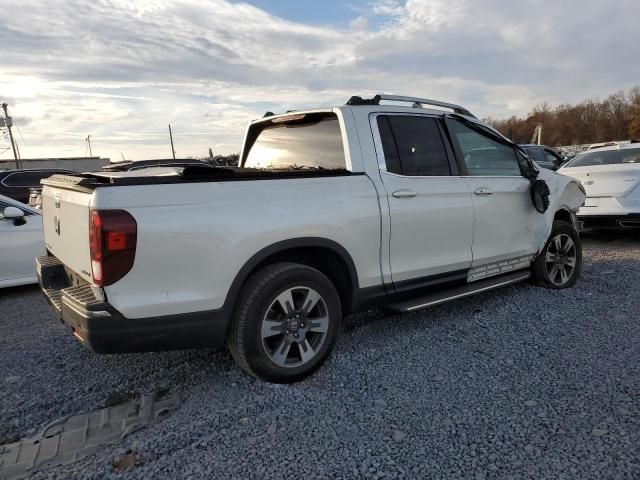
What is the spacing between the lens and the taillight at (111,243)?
2428mm

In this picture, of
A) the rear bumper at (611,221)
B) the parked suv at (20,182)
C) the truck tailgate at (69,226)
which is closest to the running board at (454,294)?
the truck tailgate at (69,226)

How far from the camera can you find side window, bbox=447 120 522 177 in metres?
4.11

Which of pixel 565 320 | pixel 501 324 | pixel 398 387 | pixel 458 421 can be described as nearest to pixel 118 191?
pixel 398 387

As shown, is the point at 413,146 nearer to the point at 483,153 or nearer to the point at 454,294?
the point at 483,153

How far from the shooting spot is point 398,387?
3.01 m

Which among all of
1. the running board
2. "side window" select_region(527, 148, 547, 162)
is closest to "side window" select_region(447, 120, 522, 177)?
the running board

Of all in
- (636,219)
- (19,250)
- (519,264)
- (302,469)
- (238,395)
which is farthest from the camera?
(636,219)

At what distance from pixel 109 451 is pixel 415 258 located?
7.87 ft

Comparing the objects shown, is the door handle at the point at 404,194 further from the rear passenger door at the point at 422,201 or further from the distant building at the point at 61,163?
the distant building at the point at 61,163

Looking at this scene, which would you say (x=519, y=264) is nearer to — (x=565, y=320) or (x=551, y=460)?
(x=565, y=320)

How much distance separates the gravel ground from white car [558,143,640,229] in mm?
3187

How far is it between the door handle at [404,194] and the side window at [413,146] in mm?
160

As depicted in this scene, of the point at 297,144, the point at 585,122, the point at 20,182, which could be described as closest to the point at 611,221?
the point at 297,144

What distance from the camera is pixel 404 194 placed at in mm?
3498
